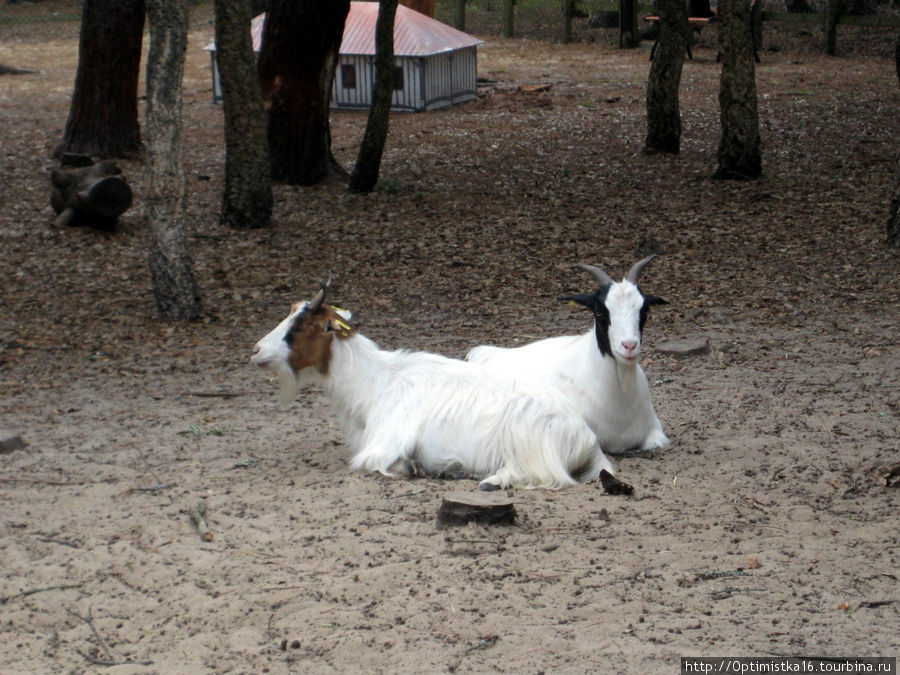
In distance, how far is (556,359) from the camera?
21.8ft

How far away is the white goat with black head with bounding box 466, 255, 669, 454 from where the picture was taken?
6.11 metres

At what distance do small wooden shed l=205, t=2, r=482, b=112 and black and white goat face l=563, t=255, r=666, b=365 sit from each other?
488 inches

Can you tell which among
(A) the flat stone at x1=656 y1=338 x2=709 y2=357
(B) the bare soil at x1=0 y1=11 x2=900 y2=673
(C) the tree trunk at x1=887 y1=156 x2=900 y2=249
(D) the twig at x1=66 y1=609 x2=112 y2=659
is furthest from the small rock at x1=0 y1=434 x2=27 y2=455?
(C) the tree trunk at x1=887 y1=156 x2=900 y2=249

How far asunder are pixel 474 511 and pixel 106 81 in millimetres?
10709

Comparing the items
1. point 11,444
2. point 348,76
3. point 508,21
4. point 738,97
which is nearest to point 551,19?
point 508,21

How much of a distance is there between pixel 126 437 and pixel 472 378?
227cm

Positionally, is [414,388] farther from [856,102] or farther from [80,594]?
[856,102]

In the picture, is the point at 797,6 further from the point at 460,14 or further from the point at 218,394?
the point at 218,394

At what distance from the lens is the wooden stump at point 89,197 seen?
36.8 ft

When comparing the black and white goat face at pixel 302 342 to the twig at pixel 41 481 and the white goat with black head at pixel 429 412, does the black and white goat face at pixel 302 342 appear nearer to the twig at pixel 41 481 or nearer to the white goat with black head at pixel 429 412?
Answer: the white goat with black head at pixel 429 412

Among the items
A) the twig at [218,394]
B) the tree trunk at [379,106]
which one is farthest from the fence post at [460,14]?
the twig at [218,394]

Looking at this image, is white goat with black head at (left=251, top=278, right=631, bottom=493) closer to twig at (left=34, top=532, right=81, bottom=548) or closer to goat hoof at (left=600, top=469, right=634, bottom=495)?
goat hoof at (left=600, top=469, right=634, bottom=495)

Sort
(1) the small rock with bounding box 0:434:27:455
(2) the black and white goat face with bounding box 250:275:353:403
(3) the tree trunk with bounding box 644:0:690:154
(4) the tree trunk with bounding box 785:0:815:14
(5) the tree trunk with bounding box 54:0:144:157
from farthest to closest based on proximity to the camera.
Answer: (4) the tree trunk with bounding box 785:0:815:14, (3) the tree trunk with bounding box 644:0:690:154, (5) the tree trunk with bounding box 54:0:144:157, (1) the small rock with bounding box 0:434:27:455, (2) the black and white goat face with bounding box 250:275:353:403

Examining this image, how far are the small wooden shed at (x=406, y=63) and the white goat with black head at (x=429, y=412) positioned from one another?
12086 mm
